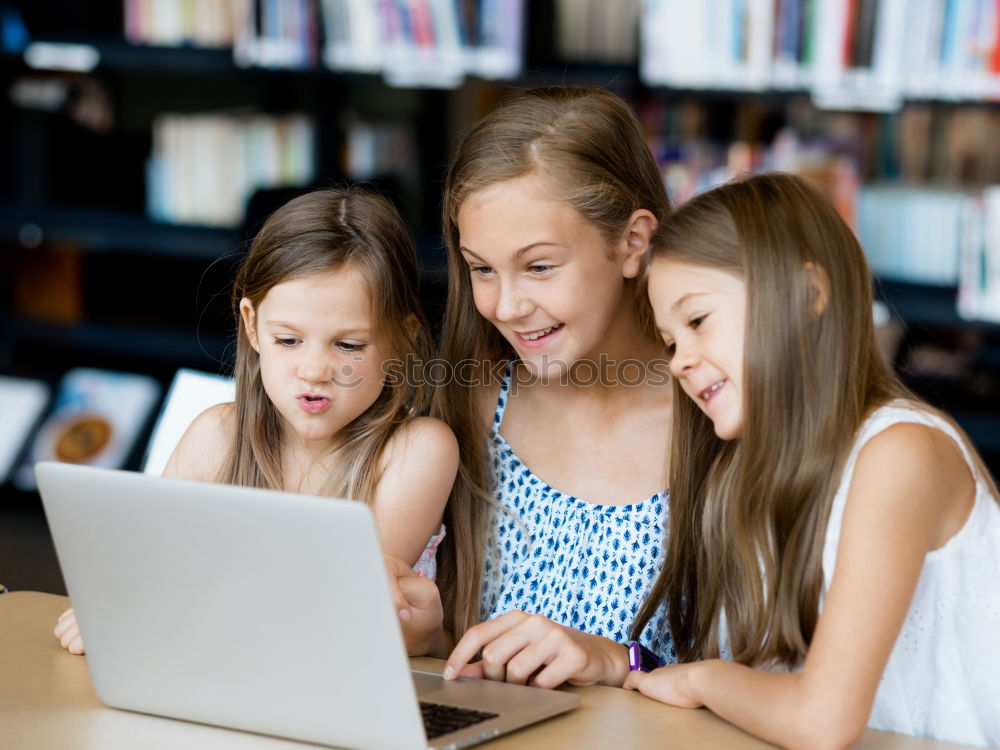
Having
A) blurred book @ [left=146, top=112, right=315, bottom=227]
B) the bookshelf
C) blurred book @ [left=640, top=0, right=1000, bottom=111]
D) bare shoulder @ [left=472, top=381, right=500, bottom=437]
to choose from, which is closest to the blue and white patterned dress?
bare shoulder @ [left=472, top=381, right=500, bottom=437]

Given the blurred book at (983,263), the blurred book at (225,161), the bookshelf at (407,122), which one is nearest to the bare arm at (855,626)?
the bookshelf at (407,122)

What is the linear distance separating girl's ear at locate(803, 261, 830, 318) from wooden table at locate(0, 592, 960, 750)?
39 cm

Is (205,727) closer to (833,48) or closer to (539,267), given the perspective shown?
(539,267)

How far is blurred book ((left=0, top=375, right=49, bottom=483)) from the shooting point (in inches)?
145

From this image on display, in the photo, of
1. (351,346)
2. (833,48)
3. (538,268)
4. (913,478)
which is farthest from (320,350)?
(833,48)

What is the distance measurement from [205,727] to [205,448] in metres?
0.59

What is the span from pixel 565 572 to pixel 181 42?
98.2 inches

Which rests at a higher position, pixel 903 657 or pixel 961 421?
pixel 903 657

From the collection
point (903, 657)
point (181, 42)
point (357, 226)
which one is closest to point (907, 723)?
point (903, 657)

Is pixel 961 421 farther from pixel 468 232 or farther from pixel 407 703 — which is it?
pixel 407 703

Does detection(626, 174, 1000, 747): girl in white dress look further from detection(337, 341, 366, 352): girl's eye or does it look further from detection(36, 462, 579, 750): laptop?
detection(337, 341, 366, 352): girl's eye

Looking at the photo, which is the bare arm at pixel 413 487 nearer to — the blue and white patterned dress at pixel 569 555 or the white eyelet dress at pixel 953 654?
the blue and white patterned dress at pixel 569 555

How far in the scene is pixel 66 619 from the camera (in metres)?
1.30

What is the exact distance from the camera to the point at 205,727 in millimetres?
1089
